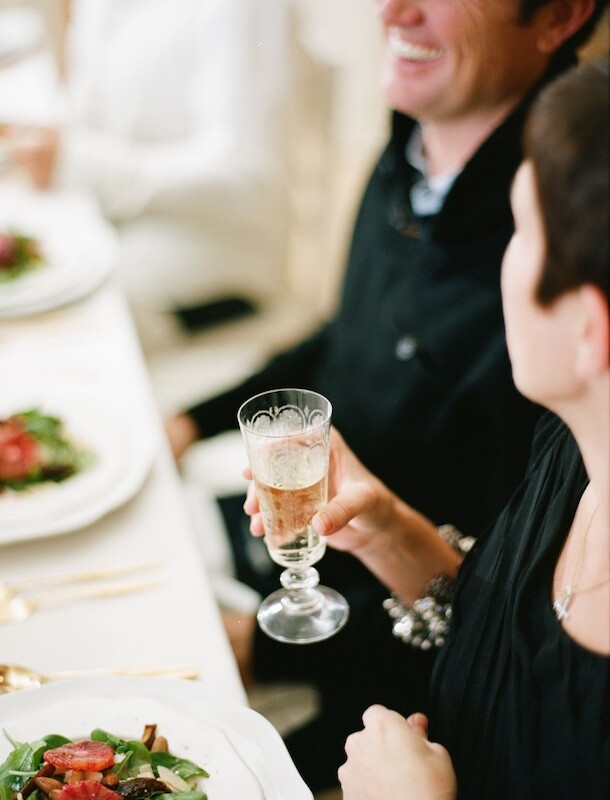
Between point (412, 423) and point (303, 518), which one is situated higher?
point (303, 518)

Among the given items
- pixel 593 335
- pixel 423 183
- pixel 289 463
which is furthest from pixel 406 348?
pixel 593 335

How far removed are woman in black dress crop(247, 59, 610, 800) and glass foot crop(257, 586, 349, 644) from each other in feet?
0.33

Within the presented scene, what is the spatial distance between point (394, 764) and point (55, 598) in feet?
1.40

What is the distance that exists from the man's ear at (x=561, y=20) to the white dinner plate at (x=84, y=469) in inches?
32.0

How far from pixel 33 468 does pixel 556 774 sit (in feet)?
2.46

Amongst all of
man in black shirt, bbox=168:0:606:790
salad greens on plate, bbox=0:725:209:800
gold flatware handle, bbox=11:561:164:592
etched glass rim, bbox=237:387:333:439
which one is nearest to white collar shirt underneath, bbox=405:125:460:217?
man in black shirt, bbox=168:0:606:790

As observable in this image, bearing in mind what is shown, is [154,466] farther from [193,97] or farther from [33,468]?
[193,97]

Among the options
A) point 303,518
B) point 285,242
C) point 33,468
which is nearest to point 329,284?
point 285,242

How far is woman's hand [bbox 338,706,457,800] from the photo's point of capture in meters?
0.90

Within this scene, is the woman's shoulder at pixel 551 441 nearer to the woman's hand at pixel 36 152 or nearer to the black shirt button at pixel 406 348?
the black shirt button at pixel 406 348

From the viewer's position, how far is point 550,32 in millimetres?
1404

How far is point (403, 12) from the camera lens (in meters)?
1.49

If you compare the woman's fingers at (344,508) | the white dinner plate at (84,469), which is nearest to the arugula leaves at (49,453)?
the white dinner plate at (84,469)

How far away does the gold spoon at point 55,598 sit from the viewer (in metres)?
1.08
